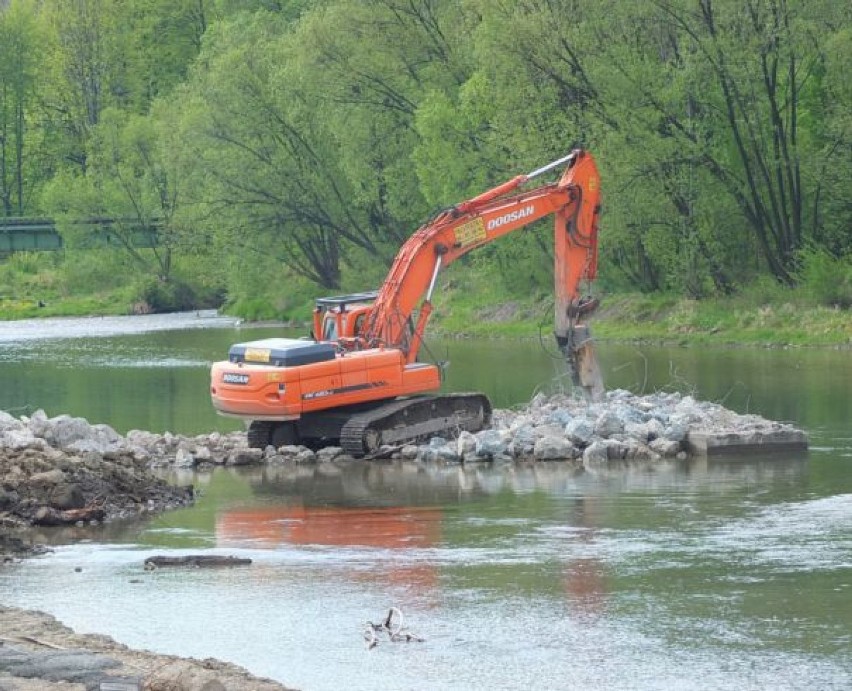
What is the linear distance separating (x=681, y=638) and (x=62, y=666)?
502 centimetres

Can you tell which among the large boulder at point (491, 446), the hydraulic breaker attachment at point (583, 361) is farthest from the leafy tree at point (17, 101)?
the large boulder at point (491, 446)

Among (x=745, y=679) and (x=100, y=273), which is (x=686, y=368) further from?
(x=100, y=273)

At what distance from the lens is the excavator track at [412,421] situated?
28.1 m

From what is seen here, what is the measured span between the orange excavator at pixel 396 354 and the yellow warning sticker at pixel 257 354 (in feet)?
0.05

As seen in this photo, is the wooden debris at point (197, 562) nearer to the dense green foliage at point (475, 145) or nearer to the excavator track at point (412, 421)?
the excavator track at point (412, 421)

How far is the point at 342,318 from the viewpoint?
2925 centimetres

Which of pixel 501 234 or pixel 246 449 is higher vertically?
pixel 501 234

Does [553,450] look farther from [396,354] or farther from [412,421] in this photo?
[396,354]

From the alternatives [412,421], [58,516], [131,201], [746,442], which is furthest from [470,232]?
[131,201]

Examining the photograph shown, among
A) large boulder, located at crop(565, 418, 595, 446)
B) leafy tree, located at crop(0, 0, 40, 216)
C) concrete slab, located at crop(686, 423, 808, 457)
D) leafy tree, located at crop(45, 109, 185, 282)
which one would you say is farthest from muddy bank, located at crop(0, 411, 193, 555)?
leafy tree, located at crop(0, 0, 40, 216)

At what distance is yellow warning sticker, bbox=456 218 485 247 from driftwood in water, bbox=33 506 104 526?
9.32 metres

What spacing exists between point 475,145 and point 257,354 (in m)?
34.9

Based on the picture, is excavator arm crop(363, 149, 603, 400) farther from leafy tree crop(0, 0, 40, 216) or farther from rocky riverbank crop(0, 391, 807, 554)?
leafy tree crop(0, 0, 40, 216)

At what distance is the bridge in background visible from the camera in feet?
288
